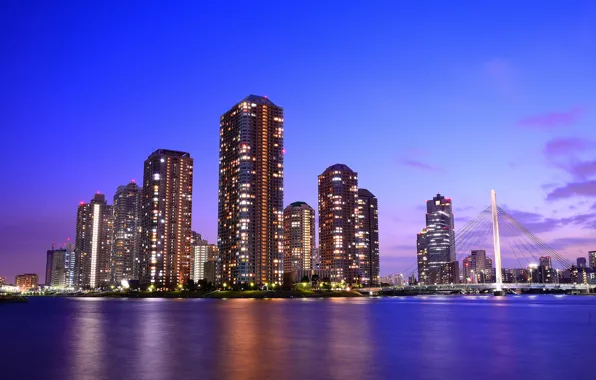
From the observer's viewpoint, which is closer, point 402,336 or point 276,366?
Answer: point 276,366

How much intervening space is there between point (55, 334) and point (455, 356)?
51.3m

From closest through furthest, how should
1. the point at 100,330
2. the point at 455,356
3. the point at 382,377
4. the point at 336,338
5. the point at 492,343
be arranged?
the point at 382,377 < the point at 455,356 < the point at 492,343 < the point at 336,338 < the point at 100,330

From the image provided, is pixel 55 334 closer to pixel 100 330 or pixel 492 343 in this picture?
pixel 100 330

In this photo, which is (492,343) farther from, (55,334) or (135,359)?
(55,334)

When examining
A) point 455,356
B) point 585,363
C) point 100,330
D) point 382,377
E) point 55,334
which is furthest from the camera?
point 100,330

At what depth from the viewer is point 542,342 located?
58.4 metres

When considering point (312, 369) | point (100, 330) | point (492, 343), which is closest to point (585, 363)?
point (492, 343)

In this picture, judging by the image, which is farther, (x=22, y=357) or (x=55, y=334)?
(x=55, y=334)

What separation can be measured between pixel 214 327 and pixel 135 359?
3422 cm

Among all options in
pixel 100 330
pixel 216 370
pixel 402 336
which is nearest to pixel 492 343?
pixel 402 336

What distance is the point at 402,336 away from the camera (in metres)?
63.8

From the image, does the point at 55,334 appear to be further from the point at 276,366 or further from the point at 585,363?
the point at 585,363

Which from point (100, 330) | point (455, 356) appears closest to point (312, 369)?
→ point (455, 356)

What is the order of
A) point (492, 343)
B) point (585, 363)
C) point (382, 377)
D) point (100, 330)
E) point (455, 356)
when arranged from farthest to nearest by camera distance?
point (100, 330) → point (492, 343) → point (455, 356) → point (585, 363) → point (382, 377)
